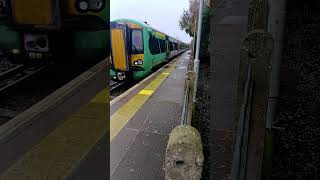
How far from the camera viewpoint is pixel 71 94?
5.75 m

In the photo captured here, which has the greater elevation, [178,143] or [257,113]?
[257,113]

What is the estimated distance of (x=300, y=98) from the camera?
7.23 feet

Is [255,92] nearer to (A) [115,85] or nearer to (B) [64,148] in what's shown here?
(B) [64,148]

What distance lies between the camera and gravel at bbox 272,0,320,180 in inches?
82.4

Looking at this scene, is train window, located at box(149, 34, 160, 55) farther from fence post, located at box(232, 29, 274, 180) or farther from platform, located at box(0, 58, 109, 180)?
fence post, located at box(232, 29, 274, 180)

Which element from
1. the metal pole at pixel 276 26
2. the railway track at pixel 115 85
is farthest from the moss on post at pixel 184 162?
the railway track at pixel 115 85

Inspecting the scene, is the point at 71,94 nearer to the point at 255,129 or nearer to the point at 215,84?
the point at 215,84

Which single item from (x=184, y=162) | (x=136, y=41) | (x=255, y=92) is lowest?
(x=184, y=162)

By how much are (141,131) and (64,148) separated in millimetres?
1451

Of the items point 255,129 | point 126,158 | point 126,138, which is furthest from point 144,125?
point 255,129

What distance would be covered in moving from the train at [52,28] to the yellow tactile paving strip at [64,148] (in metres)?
1.10

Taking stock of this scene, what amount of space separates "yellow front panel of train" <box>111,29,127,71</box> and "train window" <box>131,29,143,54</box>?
15.4 inches

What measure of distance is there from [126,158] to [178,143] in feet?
6.72

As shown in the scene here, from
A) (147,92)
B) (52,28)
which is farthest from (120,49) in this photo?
(52,28)
